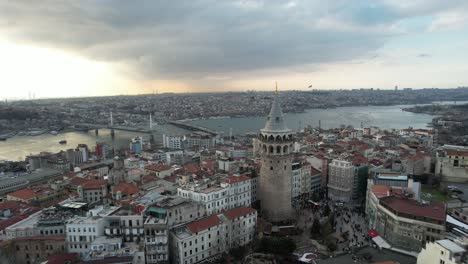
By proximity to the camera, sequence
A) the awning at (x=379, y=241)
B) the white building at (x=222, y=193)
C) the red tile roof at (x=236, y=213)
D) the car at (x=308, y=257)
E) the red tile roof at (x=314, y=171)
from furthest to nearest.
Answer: the red tile roof at (x=314, y=171) → the white building at (x=222, y=193) → the red tile roof at (x=236, y=213) → the awning at (x=379, y=241) → the car at (x=308, y=257)

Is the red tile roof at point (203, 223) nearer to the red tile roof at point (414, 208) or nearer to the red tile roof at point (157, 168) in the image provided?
the red tile roof at point (414, 208)

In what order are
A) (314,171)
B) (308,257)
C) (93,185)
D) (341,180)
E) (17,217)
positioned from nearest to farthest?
(308,257) → (17,217) → (93,185) → (341,180) → (314,171)

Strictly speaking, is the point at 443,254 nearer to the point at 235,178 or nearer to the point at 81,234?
the point at 235,178

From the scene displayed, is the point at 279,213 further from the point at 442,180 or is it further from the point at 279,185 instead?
the point at 442,180

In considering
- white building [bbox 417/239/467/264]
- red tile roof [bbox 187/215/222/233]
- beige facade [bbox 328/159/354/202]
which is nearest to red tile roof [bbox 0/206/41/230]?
red tile roof [bbox 187/215/222/233]

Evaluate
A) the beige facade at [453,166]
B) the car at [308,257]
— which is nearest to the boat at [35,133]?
the car at [308,257]

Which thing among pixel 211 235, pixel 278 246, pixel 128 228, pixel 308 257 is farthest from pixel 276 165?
pixel 128 228
